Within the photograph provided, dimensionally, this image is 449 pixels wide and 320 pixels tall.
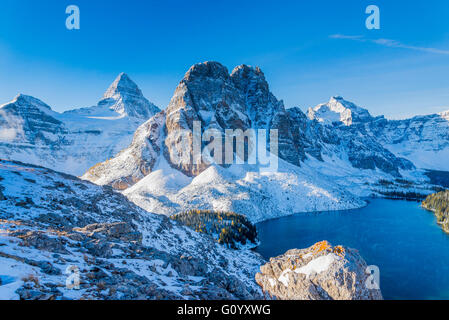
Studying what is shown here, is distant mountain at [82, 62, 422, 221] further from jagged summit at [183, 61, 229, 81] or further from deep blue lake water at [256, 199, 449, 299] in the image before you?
deep blue lake water at [256, 199, 449, 299]

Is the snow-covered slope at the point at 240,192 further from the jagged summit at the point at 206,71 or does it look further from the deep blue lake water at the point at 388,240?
the jagged summit at the point at 206,71

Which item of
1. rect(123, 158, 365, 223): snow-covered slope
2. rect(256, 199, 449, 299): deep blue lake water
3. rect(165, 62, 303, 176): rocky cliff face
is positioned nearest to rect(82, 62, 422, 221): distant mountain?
rect(123, 158, 365, 223): snow-covered slope

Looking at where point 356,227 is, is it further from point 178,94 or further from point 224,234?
point 178,94

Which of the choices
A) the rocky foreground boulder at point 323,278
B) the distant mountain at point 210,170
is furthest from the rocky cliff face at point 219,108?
the rocky foreground boulder at point 323,278

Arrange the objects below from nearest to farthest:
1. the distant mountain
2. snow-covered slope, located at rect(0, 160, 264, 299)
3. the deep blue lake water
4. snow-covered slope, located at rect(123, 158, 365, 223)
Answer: snow-covered slope, located at rect(0, 160, 264, 299) → the deep blue lake water → snow-covered slope, located at rect(123, 158, 365, 223) → the distant mountain

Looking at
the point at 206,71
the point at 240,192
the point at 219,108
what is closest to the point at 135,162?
the point at 219,108

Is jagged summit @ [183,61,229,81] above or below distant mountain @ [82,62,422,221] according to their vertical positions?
above

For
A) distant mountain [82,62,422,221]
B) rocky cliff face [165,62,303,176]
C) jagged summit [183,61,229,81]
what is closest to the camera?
distant mountain [82,62,422,221]
